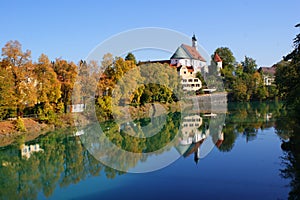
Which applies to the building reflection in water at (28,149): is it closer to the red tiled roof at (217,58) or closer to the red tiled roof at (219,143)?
the red tiled roof at (219,143)

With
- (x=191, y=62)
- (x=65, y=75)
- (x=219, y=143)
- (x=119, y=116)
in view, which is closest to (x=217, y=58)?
(x=191, y=62)

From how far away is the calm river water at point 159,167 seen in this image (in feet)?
33.0

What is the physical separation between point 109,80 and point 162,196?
66.0ft

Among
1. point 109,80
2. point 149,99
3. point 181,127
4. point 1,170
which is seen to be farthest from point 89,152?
point 149,99

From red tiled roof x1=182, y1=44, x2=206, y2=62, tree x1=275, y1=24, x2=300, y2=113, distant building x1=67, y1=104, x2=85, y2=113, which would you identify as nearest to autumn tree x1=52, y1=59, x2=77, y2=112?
distant building x1=67, y1=104, x2=85, y2=113

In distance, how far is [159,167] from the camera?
1322 centimetres

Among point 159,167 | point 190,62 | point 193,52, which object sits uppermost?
point 193,52

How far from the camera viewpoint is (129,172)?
41.1ft

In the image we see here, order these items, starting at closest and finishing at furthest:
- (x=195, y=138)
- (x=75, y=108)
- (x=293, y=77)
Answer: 1. (x=293, y=77)
2. (x=195, y=138)
3. (x=75, y=108)

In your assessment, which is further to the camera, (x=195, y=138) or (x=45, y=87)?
(x=45, y=87)

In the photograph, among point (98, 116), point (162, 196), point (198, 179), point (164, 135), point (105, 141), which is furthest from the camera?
point (98, 116)

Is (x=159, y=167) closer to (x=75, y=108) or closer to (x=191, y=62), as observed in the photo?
(x=75, y=108)

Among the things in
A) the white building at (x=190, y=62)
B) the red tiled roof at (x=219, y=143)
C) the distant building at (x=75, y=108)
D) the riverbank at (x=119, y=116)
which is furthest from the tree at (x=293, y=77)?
the white building at (x=190, y=62)

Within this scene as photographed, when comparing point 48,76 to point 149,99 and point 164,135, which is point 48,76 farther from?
point 149,99
